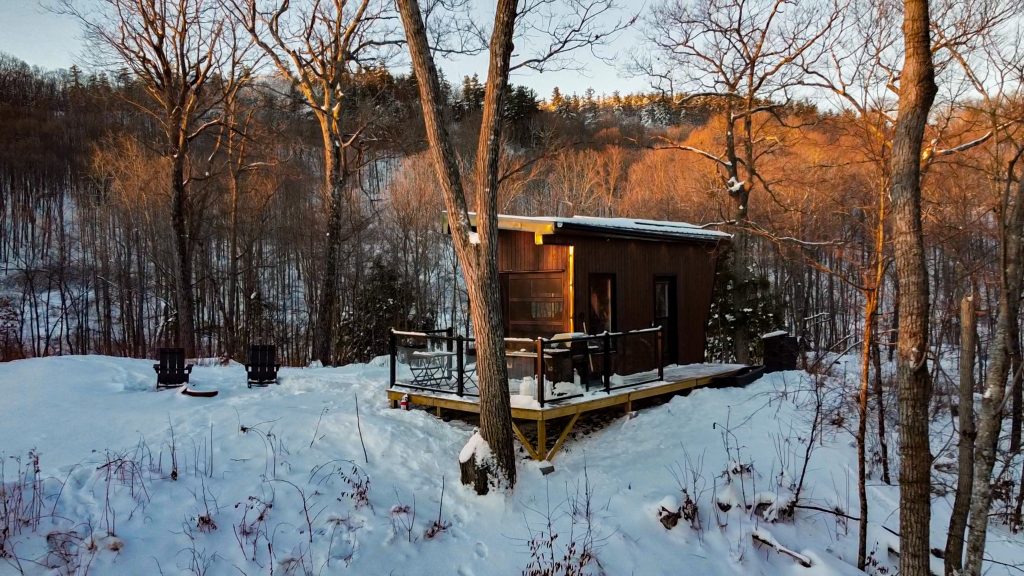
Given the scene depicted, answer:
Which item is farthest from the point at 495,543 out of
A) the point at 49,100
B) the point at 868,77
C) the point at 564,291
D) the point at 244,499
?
the point at 49,100

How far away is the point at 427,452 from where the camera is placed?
652 centimetres

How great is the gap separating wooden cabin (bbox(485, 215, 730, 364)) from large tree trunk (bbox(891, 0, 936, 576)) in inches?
173

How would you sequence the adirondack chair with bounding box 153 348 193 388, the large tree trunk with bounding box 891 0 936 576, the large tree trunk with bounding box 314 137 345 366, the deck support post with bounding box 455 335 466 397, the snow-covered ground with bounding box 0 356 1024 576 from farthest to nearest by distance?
the large tree trunk with bounding box 314 137 345 366 < the adirondack chair with bounding box 153 348 193 388 < the deck support post with bounding box 455 335 466 397 < the snow-covered ground with bounding box 0 356 1024 576 < the large tree trunk with bounding box 891 0 936 576

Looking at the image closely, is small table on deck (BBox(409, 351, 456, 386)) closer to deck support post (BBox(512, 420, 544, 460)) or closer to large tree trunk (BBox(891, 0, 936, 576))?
deck support post (BBox(512, 420, 544, 460))

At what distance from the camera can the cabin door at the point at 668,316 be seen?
10.4 meters

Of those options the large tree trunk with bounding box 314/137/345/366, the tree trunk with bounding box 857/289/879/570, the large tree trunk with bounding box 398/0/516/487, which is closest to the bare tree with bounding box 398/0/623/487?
the large tree trunk with bounding box 398/0/516/487

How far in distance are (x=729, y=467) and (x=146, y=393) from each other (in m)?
8.18

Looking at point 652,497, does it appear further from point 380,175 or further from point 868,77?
point 380,175

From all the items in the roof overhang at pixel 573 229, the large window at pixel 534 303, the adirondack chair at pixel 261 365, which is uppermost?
the roof overhang at pixel 573 229

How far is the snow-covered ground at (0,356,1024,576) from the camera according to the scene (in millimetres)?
4441

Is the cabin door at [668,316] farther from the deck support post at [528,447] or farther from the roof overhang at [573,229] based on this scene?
the deck support post at [528,447]

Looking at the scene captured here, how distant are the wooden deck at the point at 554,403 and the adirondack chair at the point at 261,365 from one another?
2.34 metres

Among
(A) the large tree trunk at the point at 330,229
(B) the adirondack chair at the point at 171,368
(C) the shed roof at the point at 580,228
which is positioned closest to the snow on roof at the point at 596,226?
(C) the shed roof at the point at 580,228

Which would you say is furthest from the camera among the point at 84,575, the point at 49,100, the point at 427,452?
the point at 49,100
